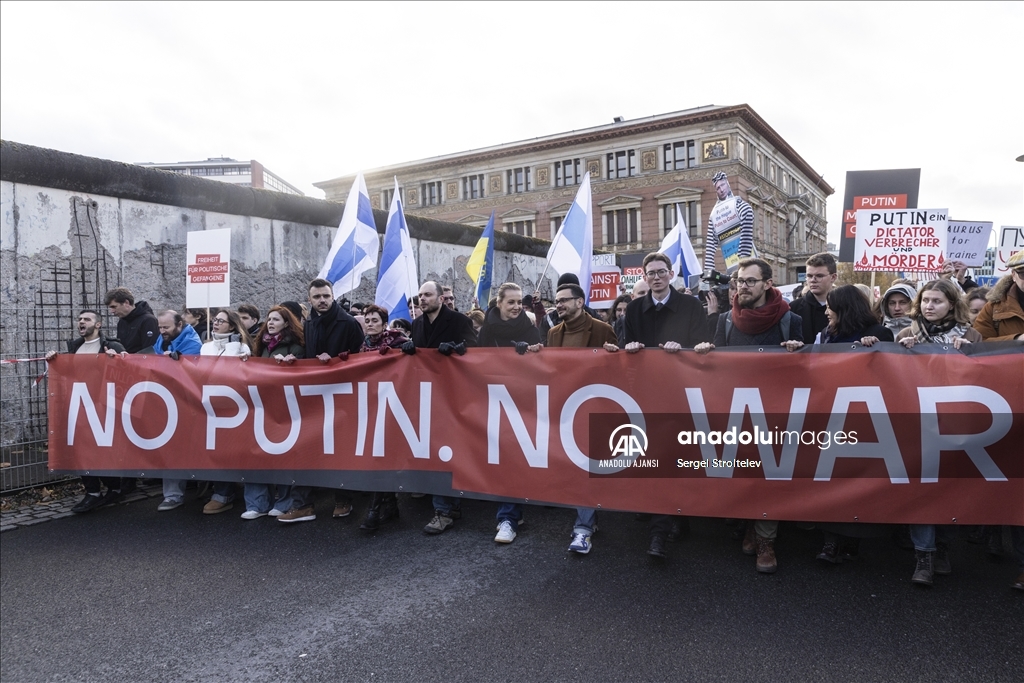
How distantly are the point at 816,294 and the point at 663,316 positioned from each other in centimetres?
144

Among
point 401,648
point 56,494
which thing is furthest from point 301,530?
point 56,494

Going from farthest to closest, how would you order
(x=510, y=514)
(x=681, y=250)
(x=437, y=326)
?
(x=681, y=250)
(x=437, y=326)
(x=510, y=514)

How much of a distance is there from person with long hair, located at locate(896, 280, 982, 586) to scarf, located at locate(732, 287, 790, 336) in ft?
2.39

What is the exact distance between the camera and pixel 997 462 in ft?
12.3

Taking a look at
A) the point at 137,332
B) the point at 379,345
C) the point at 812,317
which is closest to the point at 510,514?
the point at 379,345

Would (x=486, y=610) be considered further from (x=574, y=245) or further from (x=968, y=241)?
(x=968, y=241)

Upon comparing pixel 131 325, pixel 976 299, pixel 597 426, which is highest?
pixel 976 299

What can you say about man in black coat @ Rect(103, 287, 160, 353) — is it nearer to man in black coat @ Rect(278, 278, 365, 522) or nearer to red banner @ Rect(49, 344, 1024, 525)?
red banner @ Rect(49, 344, 1024, 525)

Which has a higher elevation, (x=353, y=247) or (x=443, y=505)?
(x=353, y=247)

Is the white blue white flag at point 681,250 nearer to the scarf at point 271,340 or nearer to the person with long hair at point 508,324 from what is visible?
the person with long hair at point 508,324

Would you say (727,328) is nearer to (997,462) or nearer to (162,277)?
(997,462)

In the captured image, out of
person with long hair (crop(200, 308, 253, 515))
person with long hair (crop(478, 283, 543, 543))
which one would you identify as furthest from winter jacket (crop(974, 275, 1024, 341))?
person with long hair (crop(200, 308, 253, 515))

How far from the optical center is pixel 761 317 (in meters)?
4.41

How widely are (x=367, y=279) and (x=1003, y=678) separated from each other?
9.30m
